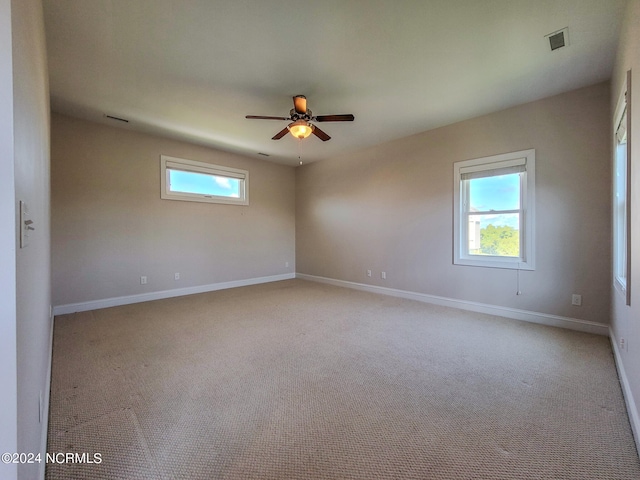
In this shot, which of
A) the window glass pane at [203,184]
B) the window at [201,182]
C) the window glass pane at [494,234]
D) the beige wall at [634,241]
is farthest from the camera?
the window glass pane at [203,184]

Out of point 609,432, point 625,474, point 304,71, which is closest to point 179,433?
point 625,474

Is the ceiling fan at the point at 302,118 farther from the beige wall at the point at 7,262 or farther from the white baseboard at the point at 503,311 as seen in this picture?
the white baseboard at the point at 503,311

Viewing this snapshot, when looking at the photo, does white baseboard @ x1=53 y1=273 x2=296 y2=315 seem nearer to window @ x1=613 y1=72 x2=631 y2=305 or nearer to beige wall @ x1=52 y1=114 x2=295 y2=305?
beige wall @ x1=52 y1=114 x2=295 y2=305

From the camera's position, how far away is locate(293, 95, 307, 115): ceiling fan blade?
282 cm

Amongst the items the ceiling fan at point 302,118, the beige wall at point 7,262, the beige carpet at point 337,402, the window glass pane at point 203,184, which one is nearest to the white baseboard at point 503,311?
the beige carpet at point 337,402

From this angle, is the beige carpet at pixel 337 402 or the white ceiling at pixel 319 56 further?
the white ceiling at pixel 319 56

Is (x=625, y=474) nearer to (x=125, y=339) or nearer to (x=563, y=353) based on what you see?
(x=563, y=353)

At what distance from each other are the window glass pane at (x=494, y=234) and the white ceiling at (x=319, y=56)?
145 cm

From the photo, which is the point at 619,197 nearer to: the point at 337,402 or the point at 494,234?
the point at 494,234

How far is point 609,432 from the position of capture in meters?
1.52

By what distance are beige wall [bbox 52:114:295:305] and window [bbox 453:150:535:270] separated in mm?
3984

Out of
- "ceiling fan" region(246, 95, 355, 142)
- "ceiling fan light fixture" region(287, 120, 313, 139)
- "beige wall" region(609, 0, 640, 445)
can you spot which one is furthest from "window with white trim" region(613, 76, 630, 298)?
"ceiling fan light fixture" region(287, 120, 313, 139)

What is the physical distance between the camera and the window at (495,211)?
3.36 metres

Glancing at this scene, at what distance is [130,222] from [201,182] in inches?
53.6
